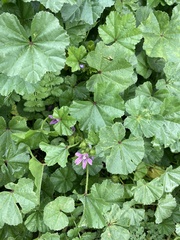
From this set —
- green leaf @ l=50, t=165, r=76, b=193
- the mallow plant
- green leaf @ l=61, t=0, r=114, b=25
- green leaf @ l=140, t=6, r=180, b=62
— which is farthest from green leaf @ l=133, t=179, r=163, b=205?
green leaf @ l=61, t=0, r=114, b=25

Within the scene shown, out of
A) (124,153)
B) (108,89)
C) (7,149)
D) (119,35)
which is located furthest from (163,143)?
(7,149)

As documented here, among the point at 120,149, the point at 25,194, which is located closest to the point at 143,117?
the point at 120,149

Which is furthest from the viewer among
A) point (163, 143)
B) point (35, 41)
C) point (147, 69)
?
point (147, 69)

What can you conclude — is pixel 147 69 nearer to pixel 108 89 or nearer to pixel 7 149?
pixel 108 89

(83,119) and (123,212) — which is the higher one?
(83,119)

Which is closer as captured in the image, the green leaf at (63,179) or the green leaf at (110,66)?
the green leaf at (110,66)

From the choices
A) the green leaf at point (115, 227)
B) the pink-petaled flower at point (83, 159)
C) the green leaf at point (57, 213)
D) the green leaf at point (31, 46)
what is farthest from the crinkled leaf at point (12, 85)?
the green leaf at point (115, 227)

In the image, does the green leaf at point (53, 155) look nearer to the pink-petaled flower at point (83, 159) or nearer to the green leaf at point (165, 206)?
the pink-petaled flower at point (83, 159)
